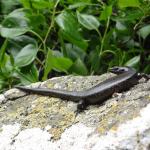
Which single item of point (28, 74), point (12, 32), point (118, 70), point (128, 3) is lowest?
point (28, 74)

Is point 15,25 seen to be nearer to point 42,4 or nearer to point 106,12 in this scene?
point 42,4

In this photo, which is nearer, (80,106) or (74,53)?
(80,106)

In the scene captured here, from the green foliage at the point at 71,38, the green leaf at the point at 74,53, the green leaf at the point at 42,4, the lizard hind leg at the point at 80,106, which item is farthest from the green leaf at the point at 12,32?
the lizard hind leg at the point at 80,106

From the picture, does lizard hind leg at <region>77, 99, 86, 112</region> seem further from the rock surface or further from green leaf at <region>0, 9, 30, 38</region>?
green leaf at <region>0, 9, 30, 38</region>

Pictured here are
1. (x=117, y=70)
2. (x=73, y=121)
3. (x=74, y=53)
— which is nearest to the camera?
(x=73, y=121)

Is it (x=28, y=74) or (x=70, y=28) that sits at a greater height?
(x=70, y=28)

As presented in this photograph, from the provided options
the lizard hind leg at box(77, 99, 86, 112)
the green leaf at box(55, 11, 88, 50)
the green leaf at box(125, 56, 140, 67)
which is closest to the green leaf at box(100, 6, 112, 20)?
the green leaf at box(55, 11, 88, 50)

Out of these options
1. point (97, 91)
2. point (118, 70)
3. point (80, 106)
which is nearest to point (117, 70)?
point (118, 70)

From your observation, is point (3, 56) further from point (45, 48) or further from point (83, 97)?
point (83, 97)
